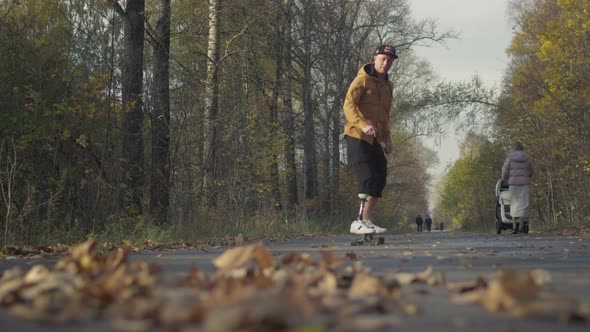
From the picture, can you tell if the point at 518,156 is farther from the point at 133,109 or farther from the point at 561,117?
the point at 133,109

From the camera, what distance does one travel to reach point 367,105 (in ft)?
34.5

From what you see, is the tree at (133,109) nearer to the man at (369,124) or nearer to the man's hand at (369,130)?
the man at (369,124)

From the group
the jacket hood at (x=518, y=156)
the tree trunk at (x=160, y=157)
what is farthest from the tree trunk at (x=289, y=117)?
the tree trunk at (x=160, y=157)

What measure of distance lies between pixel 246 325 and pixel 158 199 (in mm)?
12108

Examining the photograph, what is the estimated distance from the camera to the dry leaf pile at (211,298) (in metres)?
2.73

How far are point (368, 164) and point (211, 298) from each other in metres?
7.26

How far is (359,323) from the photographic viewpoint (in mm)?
2924

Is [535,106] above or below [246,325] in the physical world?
A: above

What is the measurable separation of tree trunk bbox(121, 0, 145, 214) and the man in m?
4.12

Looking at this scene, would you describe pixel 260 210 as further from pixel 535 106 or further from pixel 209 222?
pixel 535 106

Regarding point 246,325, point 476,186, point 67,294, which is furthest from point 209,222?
point 476,186

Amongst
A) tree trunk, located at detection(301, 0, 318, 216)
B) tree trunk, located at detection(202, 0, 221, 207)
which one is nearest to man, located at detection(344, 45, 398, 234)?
tree trunk, located at detection(202, 0, 221, 207)

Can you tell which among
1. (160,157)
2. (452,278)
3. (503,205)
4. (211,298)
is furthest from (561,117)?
(211,298)

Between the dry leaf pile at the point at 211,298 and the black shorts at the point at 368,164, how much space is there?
17.9 feet
